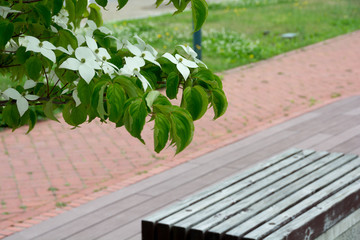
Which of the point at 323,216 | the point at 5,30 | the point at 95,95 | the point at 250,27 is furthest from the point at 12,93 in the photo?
the point at 250,27

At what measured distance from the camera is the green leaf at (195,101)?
8.34 feet

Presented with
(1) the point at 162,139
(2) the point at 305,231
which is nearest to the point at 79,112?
(1) the point at 162,139

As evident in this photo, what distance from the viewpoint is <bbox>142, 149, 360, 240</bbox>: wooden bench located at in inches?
141

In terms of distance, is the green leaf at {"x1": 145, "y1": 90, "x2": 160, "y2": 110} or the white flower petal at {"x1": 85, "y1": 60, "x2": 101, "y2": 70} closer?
the green leaf at {"x1": 145, "y1": 90, "x2": 160, "y2": 110}

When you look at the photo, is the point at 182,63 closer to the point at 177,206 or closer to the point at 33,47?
the point at 33,47

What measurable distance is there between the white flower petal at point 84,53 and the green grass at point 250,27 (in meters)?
9.49

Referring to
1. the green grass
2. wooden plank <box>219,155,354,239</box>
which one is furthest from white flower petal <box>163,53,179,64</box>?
the green grass

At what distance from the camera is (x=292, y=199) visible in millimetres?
4082

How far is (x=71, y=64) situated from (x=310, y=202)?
6.72ft

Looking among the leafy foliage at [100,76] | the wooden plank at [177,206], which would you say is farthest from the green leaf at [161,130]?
the wooden plank at [177,206]

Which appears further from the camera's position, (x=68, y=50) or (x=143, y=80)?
(x=68, y=50)

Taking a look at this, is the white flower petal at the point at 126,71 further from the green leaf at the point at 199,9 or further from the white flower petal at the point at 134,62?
the green leaf at the point at 199,9

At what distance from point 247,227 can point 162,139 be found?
1.43 meters

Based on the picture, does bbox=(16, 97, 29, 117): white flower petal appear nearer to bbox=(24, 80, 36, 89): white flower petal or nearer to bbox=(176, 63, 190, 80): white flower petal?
bbox=(24, 80, 36, 89): white flower petal
